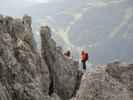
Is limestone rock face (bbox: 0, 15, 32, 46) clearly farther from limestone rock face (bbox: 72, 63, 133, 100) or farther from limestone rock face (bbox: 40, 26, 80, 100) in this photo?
limestone rock face (bbox: 72, 63, 133, 100)

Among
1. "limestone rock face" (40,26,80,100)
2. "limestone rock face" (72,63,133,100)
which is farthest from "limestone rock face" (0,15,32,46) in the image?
"limestone rock face" (72,63,133,100)

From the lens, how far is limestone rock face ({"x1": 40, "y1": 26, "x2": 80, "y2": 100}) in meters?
74.5

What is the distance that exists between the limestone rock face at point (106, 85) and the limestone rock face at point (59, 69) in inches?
2211

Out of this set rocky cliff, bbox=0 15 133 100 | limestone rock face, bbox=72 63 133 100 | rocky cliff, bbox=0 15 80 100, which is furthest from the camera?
rocky cliff, bbox=0 15 80 100

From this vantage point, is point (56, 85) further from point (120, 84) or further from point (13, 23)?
point (120, 84)

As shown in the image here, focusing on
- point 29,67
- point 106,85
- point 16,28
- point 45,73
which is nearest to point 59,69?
point 45,73

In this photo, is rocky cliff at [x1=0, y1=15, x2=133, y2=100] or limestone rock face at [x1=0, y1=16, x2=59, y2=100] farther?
limestone rock face at [x1=0, y1=16, x2=59, y2=100]

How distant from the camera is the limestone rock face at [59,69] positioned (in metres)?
74.5

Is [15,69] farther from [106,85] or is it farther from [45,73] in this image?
[106,85]

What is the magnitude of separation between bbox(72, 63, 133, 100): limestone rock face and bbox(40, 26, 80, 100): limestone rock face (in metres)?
56.2

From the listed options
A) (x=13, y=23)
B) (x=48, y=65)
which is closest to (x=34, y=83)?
(x=13, y=23)

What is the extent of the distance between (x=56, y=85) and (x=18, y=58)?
1011 inches

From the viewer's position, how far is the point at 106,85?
16328 mm

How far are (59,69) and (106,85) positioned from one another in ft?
197
